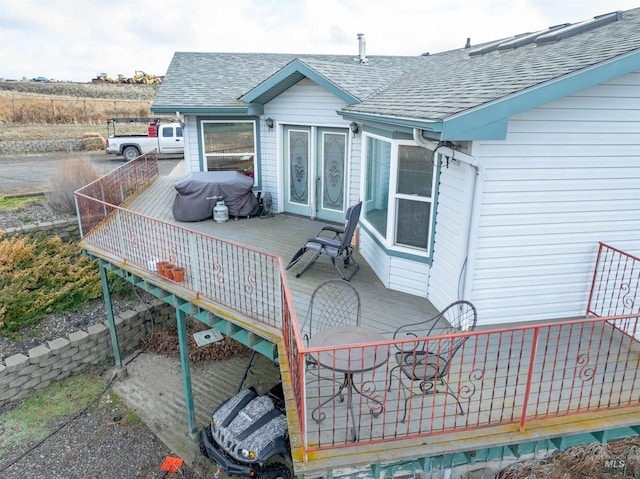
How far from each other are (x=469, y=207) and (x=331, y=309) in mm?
2201

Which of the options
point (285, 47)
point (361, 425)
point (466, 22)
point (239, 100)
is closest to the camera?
point (361, 425)

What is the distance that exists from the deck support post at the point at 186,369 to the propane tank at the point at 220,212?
2750mm

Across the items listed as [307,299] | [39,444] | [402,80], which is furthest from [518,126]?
[39,444]

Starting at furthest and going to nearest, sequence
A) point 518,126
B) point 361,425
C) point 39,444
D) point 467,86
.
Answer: point 39,444, point 467,86, point 518,126, point 361,425

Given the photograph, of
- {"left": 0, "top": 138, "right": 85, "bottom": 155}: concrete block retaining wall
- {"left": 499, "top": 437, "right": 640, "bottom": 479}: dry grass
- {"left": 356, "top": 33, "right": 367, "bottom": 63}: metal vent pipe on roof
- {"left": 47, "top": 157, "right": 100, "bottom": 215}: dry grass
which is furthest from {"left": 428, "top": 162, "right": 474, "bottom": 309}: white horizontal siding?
{"left": 0, "top": 138, "right": 85, "bottom": 155}: concrete block retaining wall

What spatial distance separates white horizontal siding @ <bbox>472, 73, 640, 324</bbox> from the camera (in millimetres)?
4758

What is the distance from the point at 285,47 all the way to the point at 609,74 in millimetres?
26579

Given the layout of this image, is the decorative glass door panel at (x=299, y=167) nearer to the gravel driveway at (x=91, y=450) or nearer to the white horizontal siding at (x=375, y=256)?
the white horizontal siding at (x=375, y=256)

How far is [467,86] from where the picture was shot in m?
5.46

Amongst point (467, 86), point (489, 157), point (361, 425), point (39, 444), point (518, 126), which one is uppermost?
point (467, 86)

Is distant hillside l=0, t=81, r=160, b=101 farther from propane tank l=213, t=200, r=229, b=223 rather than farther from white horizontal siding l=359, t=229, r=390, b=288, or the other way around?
white horizontal siding l=359, t=229, r=390, b=288

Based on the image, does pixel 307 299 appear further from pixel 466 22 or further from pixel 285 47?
pixel 285 47

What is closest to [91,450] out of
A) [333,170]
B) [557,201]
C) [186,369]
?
[186,369]

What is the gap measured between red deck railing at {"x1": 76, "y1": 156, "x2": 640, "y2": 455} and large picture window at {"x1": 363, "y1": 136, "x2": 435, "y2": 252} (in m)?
1.69
